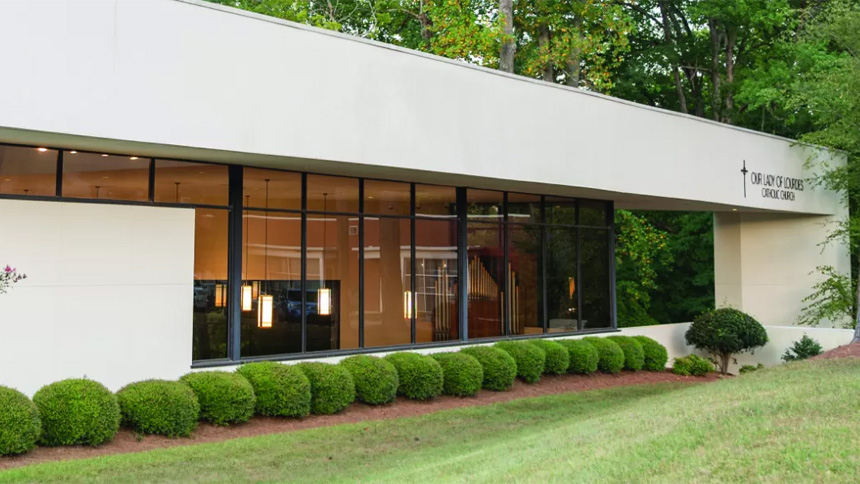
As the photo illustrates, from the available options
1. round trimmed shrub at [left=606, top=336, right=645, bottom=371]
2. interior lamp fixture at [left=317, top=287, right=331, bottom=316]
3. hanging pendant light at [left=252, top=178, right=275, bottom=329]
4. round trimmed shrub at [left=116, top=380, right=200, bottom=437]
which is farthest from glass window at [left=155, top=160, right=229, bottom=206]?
round trimmed shrub at [left=606, top=336, right=645, bottom=371]

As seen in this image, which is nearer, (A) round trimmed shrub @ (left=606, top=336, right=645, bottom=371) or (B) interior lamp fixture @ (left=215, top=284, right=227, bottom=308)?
(B) interior lamp fixture @ (left=215, top=284, right=227, bottom=308)

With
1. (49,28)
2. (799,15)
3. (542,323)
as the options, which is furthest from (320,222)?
(799,15)

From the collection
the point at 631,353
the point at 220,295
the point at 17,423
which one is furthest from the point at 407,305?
the point at 17,423

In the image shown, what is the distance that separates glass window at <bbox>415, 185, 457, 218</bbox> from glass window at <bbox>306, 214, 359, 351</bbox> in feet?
5.69

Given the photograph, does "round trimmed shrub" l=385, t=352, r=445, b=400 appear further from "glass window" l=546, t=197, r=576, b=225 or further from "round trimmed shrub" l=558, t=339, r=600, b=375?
"glass window" l=546, t=197, r=576, b=225

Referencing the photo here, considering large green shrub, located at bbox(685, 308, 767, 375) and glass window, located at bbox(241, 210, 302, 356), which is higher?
glass window, located at bbox(241, 210, 302, 356)

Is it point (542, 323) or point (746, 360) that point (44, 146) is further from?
point (746, 360)

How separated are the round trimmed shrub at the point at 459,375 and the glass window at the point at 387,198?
2.81 meters

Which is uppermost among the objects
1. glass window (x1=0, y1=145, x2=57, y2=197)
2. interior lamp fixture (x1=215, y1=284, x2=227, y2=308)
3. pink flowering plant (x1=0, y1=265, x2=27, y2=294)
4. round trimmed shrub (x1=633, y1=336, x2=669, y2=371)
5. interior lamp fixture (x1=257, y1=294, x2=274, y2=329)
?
glass window (x1=0, y1=145, x2=57, y2=197)

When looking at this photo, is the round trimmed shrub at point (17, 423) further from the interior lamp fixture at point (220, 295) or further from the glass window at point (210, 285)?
the interior lamp fixture at point (220, 295)

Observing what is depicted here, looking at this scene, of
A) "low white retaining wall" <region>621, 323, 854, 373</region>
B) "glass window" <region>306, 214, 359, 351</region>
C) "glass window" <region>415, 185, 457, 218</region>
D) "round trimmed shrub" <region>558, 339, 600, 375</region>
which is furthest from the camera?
"low white retaining wall" <region>621, 323, 854, 373</region>

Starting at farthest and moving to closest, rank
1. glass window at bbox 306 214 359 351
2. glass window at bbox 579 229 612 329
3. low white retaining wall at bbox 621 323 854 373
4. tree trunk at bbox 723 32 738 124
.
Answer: tree trunk at bbox 723 32 738 124
low white retaining wall at bbox 621 323 854 373
glass window at bbox 579 229 612 329
glass window at bbox 306 214 359 351

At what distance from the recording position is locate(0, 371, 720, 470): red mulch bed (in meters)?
9.85

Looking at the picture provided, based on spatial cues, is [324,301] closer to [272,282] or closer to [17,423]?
[272,282]
